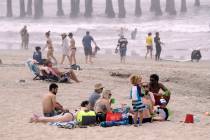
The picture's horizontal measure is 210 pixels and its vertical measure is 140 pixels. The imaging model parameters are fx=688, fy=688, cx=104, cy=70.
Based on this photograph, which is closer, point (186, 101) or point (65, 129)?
point (65, 129)

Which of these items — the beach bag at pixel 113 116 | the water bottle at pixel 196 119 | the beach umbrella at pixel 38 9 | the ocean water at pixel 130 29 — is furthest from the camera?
the beach umbrella at pixel 38 9

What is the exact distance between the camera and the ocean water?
4206cm

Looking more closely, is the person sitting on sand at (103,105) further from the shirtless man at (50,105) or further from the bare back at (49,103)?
the bare back at (49,103)

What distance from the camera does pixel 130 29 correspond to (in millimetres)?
54969

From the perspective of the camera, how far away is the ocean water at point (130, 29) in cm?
4206

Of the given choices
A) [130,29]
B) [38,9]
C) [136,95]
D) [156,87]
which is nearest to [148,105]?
[136,95]

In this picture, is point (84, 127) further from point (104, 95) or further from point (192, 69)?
point (192, 69)

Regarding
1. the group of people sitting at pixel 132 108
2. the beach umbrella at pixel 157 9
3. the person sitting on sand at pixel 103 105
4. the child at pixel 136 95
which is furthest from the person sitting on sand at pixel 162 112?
the beach umbrella at pixel 157 9

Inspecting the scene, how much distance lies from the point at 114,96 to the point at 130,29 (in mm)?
38705

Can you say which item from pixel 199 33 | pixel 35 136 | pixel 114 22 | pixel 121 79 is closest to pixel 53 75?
pixel 121 79

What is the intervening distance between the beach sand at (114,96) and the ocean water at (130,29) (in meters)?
13.0

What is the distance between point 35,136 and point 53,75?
7012 millimetres

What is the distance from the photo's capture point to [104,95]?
41.2 feet

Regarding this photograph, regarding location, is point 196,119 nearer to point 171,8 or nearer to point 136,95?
point 136,95
